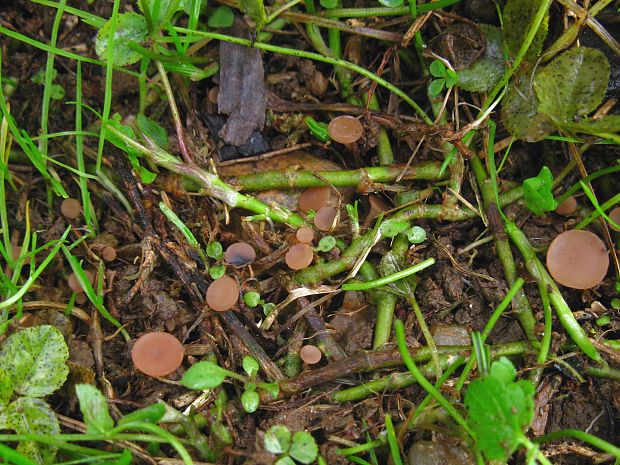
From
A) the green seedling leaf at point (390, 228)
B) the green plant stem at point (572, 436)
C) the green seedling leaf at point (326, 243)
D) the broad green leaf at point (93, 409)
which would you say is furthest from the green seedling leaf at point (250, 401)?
the green plant stem at point (572, 436)

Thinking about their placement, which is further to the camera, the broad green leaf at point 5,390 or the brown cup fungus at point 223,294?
the brown cup fungus at point 223,294

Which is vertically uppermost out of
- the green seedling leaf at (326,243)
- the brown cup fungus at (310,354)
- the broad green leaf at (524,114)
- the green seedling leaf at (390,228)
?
the broad green leaf at (524,114)

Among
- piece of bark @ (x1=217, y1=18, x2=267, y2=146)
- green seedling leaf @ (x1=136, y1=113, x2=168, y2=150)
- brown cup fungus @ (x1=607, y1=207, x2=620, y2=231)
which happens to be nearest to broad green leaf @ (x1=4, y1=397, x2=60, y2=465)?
green seedling leaf @ (x1=136, y1=113, x2=168, y2=150)

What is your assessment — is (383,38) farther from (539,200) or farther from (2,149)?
(2,149)

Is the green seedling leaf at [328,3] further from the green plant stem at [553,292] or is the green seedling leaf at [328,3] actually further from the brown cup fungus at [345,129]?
the green plant stem at [553,292]

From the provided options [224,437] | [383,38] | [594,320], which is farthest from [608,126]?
[224,437]
